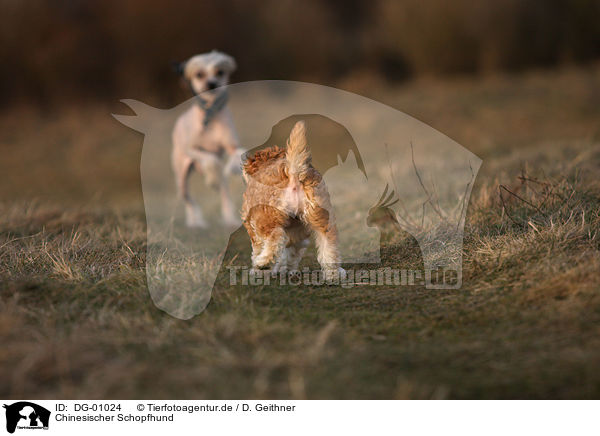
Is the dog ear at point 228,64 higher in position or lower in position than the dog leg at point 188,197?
higher

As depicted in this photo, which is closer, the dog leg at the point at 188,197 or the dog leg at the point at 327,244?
the dog leg at the point at 327,244

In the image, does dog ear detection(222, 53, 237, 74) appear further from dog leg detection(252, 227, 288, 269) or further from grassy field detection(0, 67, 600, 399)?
dog leg detection(252, 227, 288, 269)

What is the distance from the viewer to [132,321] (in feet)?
10.1

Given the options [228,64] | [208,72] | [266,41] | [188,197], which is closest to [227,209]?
[188,197]

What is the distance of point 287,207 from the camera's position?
3773 millimetres

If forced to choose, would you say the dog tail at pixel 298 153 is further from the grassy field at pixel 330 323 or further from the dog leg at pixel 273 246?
the grassy field at pixel 330 323

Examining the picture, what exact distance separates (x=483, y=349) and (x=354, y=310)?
894mm

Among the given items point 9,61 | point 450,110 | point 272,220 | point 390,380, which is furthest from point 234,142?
point 9,61

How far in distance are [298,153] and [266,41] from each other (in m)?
17.9

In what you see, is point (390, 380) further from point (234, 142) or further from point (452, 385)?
point (234, 142)

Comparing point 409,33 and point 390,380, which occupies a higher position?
point 409,33

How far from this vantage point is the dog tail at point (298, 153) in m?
3.52
